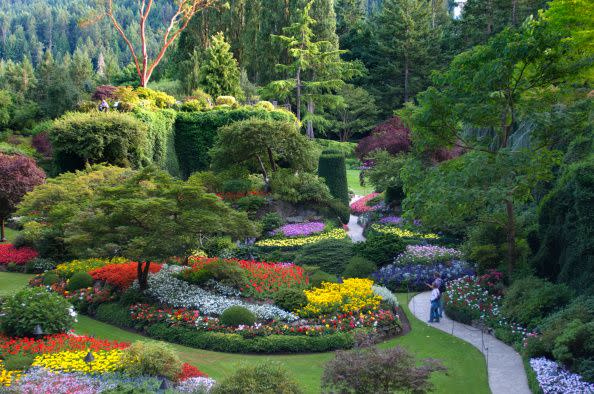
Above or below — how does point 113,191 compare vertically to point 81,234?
above

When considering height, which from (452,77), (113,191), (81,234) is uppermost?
Answer: (452,77)

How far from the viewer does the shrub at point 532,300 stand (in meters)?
13.6

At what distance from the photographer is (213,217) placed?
52.6 ft

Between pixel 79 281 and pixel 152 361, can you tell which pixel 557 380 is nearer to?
pixel 152 361

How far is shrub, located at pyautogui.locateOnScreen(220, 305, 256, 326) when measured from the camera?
14.6 meters

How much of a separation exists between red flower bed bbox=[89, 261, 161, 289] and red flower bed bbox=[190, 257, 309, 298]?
171 centimetres

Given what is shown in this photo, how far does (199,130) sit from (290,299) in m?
20.3

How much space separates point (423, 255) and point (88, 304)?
10.6m

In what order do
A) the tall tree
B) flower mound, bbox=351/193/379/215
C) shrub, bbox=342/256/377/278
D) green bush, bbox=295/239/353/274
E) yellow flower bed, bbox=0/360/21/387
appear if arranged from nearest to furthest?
yellow flower bed, bbox=0/360/21/387 < shrub, bbox=342/256/377/278 < green bush, bbox=295/239/353/274 < the tall tree < flower mound, bbox=351/193/379/215

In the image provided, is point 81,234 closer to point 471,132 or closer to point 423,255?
point 423,255

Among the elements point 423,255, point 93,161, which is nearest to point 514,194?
point 423,255

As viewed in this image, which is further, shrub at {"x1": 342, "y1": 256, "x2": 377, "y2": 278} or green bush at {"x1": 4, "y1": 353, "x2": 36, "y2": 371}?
shrub at {"x1": 342, "y1": 256, "x2": 377, "y2": 278}

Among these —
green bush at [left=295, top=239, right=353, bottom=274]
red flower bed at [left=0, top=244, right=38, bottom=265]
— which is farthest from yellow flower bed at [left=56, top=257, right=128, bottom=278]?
green bush at [left=295, top=239, right=353, bottom=274]

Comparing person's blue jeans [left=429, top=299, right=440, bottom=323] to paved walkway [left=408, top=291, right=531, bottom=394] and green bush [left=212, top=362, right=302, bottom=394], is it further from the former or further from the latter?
green bush [left=212, top=362, right=302, bottom=394]
